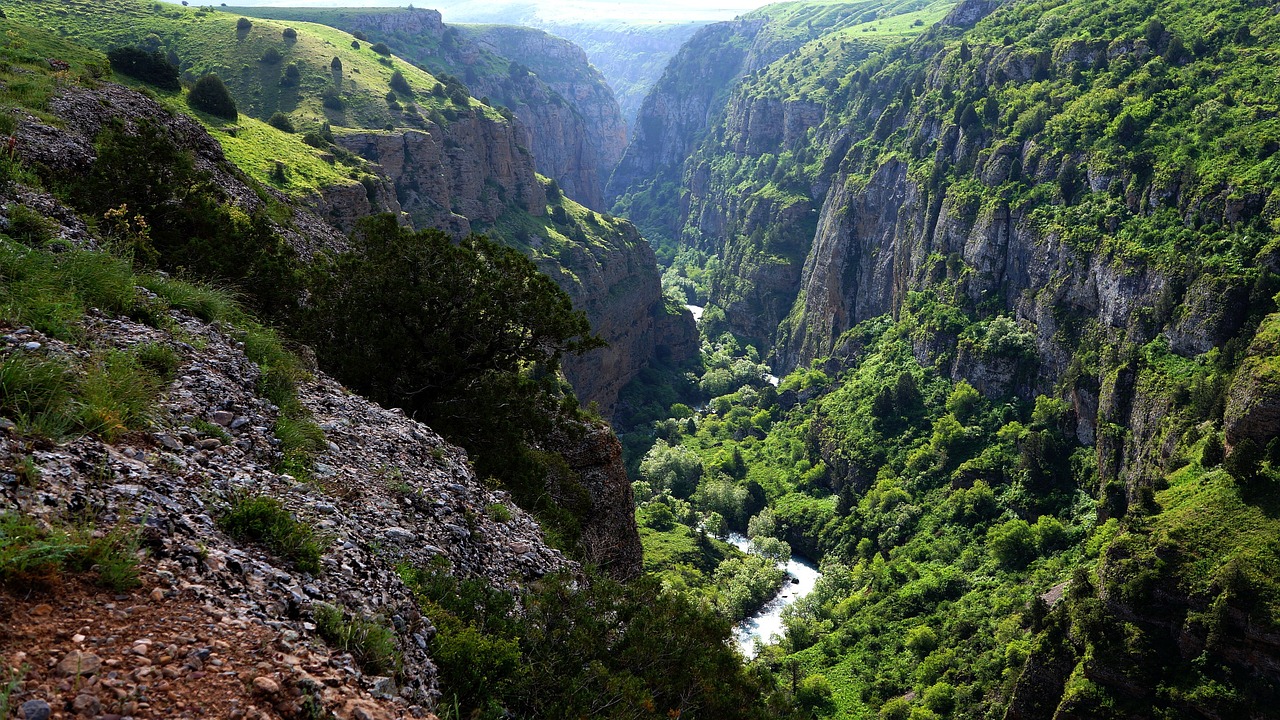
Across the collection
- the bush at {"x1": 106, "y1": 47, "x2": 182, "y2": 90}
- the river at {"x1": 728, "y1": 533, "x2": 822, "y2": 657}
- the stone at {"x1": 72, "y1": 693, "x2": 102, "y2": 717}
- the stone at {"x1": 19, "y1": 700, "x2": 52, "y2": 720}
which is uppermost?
the bush at {"x1": 106, "y1": 47, "x2": 182, "y2": 90}

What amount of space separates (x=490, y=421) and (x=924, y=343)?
343 feet

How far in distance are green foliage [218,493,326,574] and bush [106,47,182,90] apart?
6376cm

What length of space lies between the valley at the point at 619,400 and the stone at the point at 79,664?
60 mm

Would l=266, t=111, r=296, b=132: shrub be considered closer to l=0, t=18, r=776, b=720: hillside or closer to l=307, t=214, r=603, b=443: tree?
l=0, t=18, r=776, b=720: hillside

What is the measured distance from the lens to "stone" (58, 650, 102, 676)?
23.9 ft

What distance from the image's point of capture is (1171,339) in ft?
231

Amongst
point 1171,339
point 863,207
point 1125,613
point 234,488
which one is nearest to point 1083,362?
point 1171,339

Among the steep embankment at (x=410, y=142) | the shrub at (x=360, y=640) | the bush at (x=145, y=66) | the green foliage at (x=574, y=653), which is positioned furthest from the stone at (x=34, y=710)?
the steep embankment at (x=410, y=142)

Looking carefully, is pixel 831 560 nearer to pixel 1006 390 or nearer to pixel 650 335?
pixel 1006 390

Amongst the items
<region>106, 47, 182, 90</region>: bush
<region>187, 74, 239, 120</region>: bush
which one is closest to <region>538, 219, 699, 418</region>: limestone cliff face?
<region>187, 74, 239, 120</region>: bush

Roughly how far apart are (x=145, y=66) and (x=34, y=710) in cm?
7130

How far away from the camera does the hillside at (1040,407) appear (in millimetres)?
49844

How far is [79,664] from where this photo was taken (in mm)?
7301

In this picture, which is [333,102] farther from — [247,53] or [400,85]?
[400,85]
